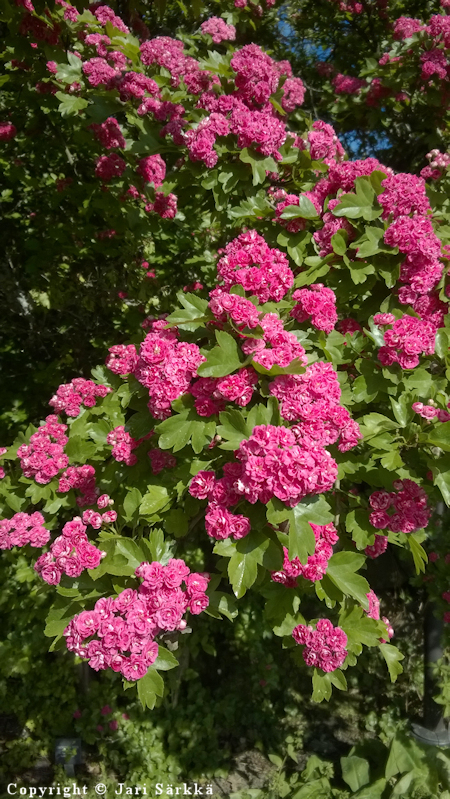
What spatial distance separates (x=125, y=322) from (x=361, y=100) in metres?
2.96

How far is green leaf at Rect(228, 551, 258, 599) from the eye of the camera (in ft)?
4.82

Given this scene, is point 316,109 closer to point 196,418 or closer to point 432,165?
point 432,165

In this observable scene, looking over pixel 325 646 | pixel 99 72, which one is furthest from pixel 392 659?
pixel 99 72

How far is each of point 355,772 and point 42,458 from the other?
2.90 meters

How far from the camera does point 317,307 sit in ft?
5.83

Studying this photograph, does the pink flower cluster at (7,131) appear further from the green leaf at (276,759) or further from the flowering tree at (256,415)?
the green leaf at (276,759)

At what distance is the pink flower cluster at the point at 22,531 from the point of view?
2.14 m

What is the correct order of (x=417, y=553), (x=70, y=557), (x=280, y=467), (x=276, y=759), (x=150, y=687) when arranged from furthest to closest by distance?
(x=276, y=759) < (x=417, y=553) < (x=70, y=557) < (x=150, y=687) < (x=280, y=467)

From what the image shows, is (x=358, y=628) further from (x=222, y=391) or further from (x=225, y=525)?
(x=222, y=391)

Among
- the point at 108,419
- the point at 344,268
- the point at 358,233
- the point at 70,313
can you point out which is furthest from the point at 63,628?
the point at 70,313

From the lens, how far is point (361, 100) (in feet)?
14.3

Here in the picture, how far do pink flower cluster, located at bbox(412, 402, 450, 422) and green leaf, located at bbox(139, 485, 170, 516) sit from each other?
1.00 metres

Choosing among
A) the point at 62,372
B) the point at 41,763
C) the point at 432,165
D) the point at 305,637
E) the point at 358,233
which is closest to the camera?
the point at 305,637

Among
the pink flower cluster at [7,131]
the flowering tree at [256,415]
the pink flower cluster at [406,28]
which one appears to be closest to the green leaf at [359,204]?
the flowering tree at [256,415]
